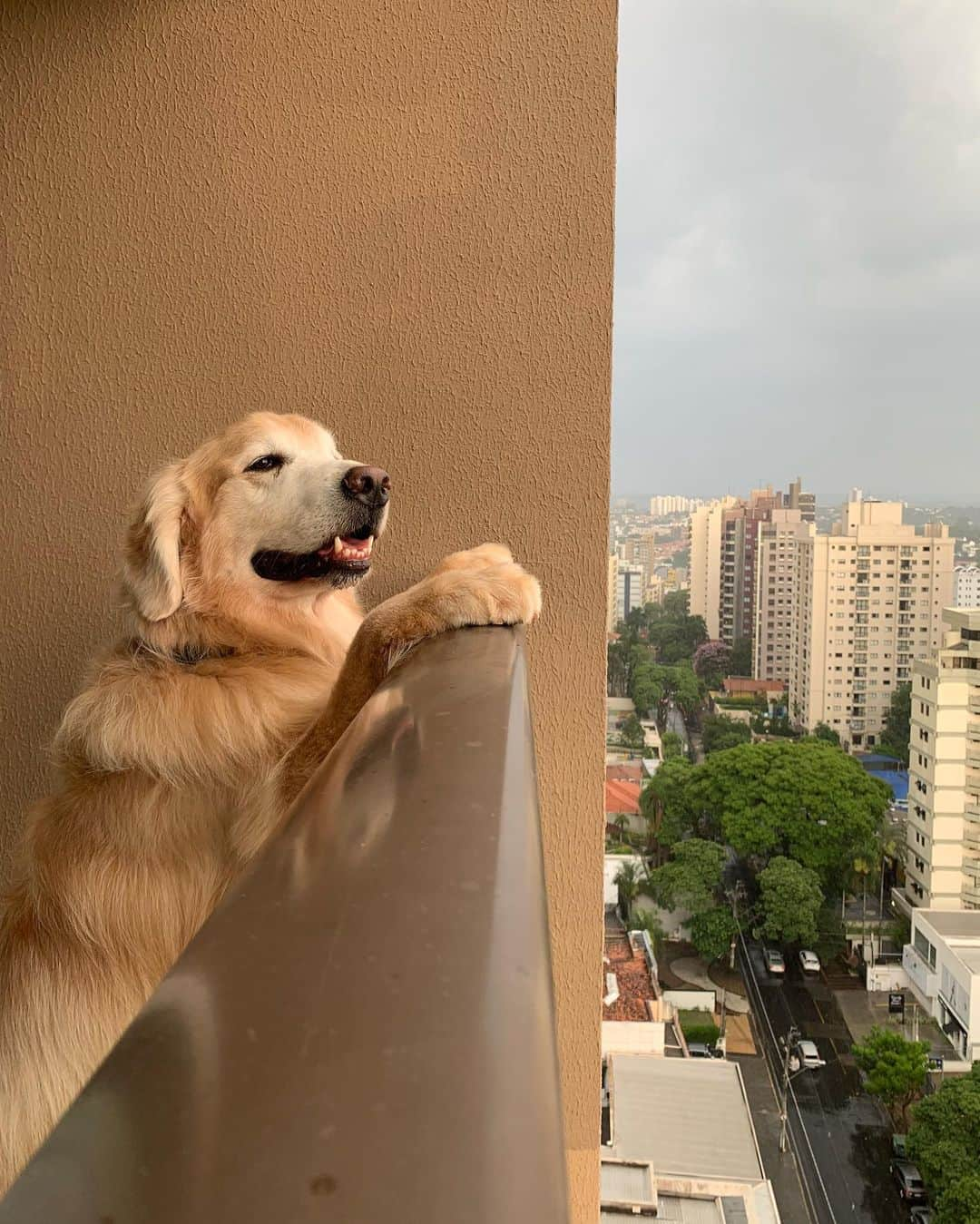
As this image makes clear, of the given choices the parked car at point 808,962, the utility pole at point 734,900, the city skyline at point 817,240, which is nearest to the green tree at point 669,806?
the utility pole at point 734,900

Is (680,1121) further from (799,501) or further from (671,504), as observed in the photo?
(799,501)

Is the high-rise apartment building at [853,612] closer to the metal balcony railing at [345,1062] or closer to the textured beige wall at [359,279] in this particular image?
the textured beige wall at [359,279]

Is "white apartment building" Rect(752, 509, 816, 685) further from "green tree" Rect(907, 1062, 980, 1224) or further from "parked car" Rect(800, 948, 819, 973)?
"green tree" Rect(907, 1062, 980, 1224)

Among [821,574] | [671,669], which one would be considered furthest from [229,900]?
[821,574]

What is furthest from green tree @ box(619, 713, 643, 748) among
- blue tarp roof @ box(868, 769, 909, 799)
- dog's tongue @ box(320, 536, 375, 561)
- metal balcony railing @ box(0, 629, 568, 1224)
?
metal balcony railing @ box(0, 629, 568, 1224)

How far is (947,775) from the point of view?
10.6ft

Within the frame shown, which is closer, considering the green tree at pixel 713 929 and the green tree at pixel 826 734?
the green tree at pixel 713 929

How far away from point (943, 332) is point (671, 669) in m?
3.35

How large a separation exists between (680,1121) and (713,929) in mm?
699

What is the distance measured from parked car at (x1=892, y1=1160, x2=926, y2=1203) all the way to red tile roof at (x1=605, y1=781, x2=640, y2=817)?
1652 mm

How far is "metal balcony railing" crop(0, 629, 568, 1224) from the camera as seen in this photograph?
16 centimetres

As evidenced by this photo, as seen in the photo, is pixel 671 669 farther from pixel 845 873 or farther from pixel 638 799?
pixel 845 873

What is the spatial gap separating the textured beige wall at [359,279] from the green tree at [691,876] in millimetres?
1907

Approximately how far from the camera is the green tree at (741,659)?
12.8 feet
